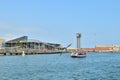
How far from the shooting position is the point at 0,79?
55.2 m

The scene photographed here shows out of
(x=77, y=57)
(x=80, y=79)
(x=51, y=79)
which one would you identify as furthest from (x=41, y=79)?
(x=77, y=57)

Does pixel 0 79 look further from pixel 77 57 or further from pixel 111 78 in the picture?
pixel 77 57

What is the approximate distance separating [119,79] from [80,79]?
205 inches

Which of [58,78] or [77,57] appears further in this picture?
[77,57]

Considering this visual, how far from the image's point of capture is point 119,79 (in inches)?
2126

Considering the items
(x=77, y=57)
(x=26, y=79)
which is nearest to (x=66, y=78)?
(x=26, y=79)

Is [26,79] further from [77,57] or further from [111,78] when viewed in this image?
[77,57]

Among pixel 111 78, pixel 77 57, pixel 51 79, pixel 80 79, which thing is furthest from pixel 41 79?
pixel 77 57

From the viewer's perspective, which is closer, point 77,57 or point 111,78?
point 111,78

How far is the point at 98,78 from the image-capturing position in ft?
185

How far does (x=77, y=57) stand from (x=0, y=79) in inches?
4115

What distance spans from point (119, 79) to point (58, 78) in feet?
27.6

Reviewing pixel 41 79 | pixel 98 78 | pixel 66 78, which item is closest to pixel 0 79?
pixel 41 79

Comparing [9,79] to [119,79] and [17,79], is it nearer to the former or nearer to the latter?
[17,79]
